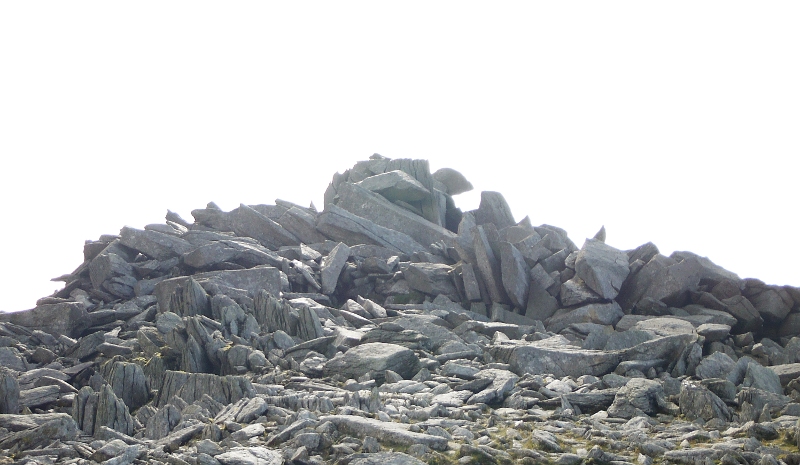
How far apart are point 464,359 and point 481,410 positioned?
5.00m

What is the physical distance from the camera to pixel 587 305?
105ft

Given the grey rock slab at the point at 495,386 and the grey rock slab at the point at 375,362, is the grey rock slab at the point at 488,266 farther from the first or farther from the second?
the grey rock slab at the point at 375,362

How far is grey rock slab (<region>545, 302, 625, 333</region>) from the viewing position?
31.1m

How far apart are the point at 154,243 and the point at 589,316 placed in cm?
2134

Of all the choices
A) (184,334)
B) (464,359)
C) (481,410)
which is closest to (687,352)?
(464,359)

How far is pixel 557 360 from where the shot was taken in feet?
72.1

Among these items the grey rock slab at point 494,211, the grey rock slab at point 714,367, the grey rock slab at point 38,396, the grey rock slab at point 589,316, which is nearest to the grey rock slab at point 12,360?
the grey rock slab at point 38,396

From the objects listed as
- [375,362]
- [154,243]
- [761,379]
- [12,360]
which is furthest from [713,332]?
[154,243]

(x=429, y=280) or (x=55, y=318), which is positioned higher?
(x=429, y=280)

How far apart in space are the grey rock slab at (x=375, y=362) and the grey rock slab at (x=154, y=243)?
17.2m

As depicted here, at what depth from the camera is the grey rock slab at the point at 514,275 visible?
3322 cm

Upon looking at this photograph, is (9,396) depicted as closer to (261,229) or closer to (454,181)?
(261,229)

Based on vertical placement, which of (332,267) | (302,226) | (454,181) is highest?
(454,181)

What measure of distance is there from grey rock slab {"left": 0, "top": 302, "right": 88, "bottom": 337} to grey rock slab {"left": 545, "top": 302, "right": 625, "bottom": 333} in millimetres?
19608
